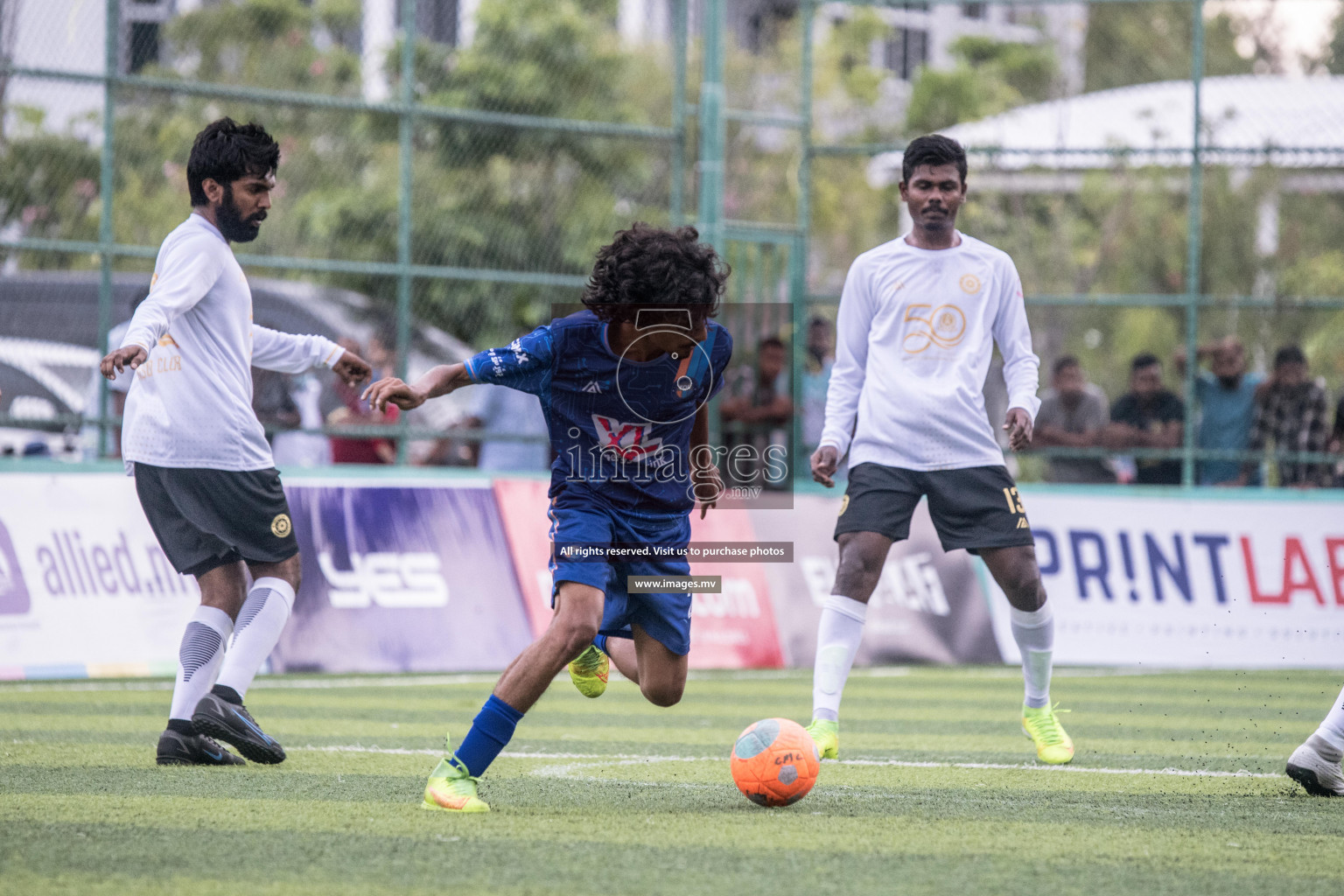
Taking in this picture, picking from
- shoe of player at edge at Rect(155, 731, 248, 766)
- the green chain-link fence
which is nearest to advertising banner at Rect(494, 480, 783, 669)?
the green chain-link fence

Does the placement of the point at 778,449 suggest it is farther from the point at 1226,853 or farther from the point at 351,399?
the point at 1226,853

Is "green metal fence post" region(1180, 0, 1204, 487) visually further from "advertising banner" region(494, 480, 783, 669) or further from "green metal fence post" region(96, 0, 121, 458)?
"green metal fence post" region(96, 0, 121, 458)

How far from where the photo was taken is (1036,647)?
6664 mm

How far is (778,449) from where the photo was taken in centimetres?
1238

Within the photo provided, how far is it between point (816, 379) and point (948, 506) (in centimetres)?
608

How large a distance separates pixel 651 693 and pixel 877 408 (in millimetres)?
1704

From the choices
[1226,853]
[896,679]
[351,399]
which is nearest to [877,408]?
[1226,853]

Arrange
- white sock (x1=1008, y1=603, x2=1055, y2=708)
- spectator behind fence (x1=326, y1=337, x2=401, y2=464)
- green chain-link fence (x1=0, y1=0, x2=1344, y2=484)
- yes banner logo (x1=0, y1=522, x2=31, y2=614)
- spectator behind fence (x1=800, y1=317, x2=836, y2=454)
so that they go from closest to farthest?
1. white sock (x1=1008, y1=603, x2=1055, y2=708)
2. yes banner logo (x1=0, y1=522, x2=31, y2=614)
3. green chain-link fence (x1=0, y1=0, x2=1344, y2=484)
4. spectator behind fence (x1=326, y1=337, x2=401, y2=464)
5. spectator behind fence (x1=800, y1=317, x2=836, y2=454)

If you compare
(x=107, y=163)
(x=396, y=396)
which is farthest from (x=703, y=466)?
(x=107, y=163)

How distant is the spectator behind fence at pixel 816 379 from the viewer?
1241cm

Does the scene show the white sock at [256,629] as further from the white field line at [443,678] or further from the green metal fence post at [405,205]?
the green metal fence post at [405,205]

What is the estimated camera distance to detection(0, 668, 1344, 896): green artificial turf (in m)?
4.02

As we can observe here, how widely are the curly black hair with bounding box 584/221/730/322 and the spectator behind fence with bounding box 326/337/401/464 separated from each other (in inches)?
247

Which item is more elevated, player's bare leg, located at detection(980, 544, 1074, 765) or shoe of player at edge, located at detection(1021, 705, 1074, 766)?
player's bare leg, located at detection(980, 544, 1074, 765)
